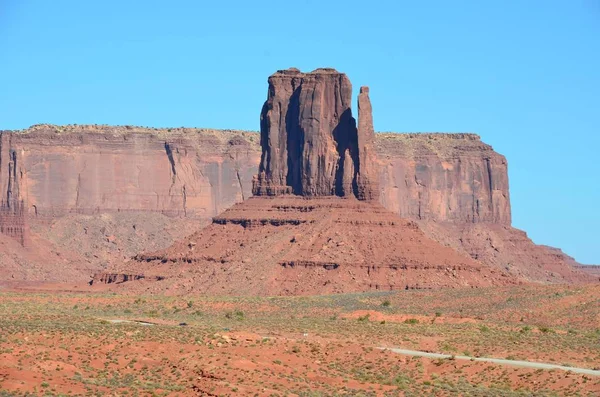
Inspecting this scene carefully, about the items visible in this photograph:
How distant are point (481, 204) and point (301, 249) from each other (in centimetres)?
7427

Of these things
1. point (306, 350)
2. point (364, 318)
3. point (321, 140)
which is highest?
point (321, 140)

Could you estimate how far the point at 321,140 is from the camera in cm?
12169

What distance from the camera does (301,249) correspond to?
375 feet

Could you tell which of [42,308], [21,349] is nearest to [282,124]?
[42,308]

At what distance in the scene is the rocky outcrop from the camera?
120750 millimetres

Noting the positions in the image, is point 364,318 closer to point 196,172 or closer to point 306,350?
point 306,350

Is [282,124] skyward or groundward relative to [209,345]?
skyward

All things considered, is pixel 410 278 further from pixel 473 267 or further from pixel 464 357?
pixel 464 357

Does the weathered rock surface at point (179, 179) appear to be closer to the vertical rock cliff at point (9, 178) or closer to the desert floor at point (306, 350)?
the vertical rock cliff at point (9, 178)

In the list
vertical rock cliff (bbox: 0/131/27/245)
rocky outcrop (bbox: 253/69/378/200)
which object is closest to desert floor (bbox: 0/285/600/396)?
rocky outcrop (bbox: 253/69/378/200)

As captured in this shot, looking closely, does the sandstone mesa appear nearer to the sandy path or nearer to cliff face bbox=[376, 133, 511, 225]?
cliff face bbox=[376, 133, 511, 225]

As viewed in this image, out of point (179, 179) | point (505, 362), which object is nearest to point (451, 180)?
point (179, 179)

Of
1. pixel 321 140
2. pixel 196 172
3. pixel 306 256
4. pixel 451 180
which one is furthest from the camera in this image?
pixel 451 180

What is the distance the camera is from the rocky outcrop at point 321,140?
120750mm
